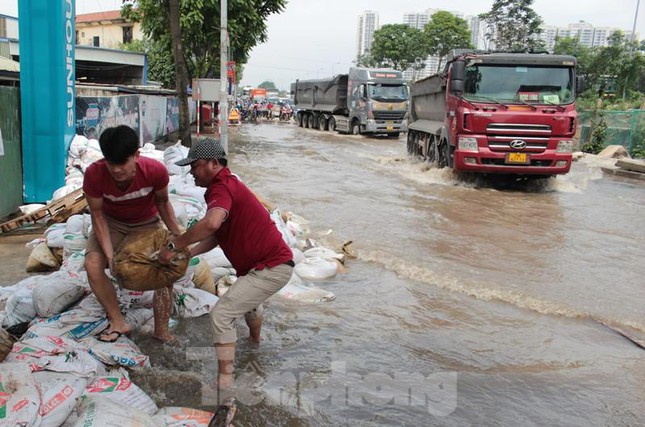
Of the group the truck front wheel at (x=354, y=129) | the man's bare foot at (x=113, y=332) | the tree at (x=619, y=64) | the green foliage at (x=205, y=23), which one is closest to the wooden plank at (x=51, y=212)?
the man's bare foot at (x=113, y=332)

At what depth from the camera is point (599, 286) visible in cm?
609

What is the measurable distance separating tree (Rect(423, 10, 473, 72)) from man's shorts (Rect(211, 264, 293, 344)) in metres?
54.0

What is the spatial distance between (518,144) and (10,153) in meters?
8.76

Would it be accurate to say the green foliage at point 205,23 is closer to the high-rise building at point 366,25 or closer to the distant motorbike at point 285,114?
the distant motorbike at point 285,114

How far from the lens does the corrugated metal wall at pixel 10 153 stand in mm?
7281

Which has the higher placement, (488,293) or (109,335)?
(109,335)

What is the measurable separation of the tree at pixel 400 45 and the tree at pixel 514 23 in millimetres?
24385

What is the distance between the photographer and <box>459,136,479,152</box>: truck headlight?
1148 cm

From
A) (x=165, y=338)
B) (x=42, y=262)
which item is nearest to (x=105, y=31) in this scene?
(x=42, y=262)

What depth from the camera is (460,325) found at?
186 inches

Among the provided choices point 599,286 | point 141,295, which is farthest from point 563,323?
point 141,295

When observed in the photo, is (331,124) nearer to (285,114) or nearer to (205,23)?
(205,23)

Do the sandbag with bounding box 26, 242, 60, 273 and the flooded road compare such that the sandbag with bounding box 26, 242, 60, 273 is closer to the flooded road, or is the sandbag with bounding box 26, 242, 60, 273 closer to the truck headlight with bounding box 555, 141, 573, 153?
the flooded road

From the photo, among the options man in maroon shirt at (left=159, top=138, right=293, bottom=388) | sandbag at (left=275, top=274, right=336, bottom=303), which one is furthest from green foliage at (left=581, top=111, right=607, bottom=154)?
man in maroon shirt at (left=159, top=138, right=293, bottom=388)
